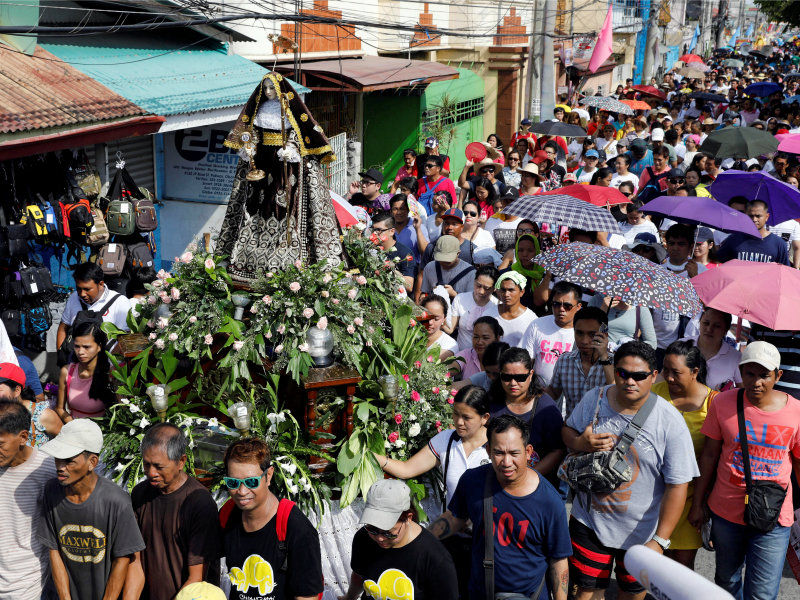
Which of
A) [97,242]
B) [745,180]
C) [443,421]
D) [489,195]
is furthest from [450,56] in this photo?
[443,421]

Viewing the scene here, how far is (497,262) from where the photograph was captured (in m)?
8.27

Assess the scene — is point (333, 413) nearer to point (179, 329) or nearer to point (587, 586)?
point (179, 329)

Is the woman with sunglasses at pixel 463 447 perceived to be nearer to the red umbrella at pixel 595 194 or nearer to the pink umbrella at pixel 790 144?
the red umbrella at pixel 595 194

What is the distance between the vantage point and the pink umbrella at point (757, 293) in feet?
17.1

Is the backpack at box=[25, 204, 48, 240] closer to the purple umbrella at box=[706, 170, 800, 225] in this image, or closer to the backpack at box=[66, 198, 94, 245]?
the backpack at box=[66, 198, 94, 245]

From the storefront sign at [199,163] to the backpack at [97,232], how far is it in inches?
109

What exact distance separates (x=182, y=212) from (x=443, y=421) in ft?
22.0

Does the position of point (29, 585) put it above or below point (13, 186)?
below

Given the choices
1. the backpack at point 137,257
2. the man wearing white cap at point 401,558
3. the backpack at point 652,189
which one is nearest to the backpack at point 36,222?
the backpack at point 137,257

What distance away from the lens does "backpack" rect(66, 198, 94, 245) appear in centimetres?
Result: 799

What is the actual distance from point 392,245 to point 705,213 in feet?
9.61

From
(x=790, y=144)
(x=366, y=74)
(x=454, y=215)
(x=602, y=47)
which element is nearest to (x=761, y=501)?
(x=454, y=215)

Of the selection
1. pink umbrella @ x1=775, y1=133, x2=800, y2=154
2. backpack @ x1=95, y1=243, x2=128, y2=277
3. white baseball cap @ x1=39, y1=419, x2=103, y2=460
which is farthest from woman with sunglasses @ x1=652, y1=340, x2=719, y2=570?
pink umbrella @ x1=775, y1=133, x2=800, y2=154

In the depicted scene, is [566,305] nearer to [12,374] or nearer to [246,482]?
[246,482]
